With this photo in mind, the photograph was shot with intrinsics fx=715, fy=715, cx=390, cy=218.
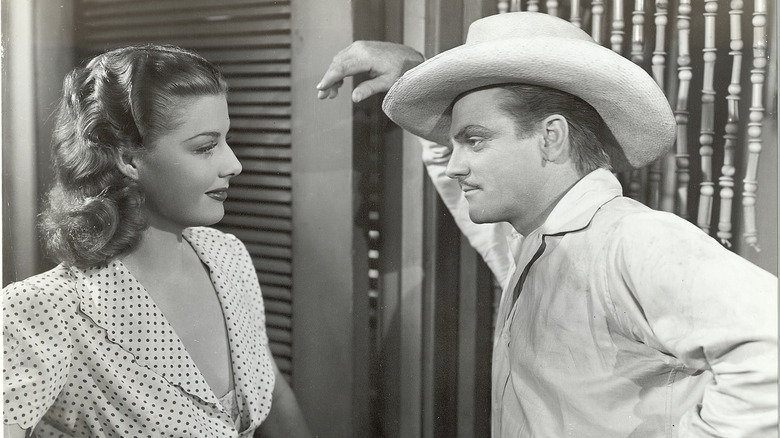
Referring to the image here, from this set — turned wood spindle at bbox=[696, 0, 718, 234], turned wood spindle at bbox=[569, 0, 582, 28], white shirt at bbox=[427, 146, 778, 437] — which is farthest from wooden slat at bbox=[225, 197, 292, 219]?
turned wood spindle at bbox=[696, 0, 718, 234]

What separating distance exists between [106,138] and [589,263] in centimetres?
78

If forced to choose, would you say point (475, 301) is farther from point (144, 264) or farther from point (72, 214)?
point (72, 214)

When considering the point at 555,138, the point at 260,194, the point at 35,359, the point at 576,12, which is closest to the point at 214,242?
the point at 260,194

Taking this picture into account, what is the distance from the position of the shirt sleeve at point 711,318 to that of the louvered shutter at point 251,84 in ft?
2.17

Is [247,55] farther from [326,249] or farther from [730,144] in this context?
[730,144]

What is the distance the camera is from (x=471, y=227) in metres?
1.45

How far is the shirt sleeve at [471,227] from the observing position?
1435mm

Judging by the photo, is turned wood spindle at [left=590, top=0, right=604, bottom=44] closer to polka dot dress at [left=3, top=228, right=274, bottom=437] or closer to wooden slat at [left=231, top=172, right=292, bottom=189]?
wooden slat at [left=231, top=172, right=292, bottom=189]

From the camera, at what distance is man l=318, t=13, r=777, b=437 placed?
0.96 m

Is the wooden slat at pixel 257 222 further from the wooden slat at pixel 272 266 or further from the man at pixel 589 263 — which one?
the man at pixel 589 263

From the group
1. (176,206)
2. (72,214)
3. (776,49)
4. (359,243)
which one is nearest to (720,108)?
(776,49)

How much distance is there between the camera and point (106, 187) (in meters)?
1.14

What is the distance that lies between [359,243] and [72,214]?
544 millimetres

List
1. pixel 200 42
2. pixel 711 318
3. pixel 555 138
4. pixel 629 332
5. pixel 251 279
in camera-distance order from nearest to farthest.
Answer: pixel 711 318 → pixel 629 332 → pixel 555 138 → pixel 200 42 → pixel 251 279
